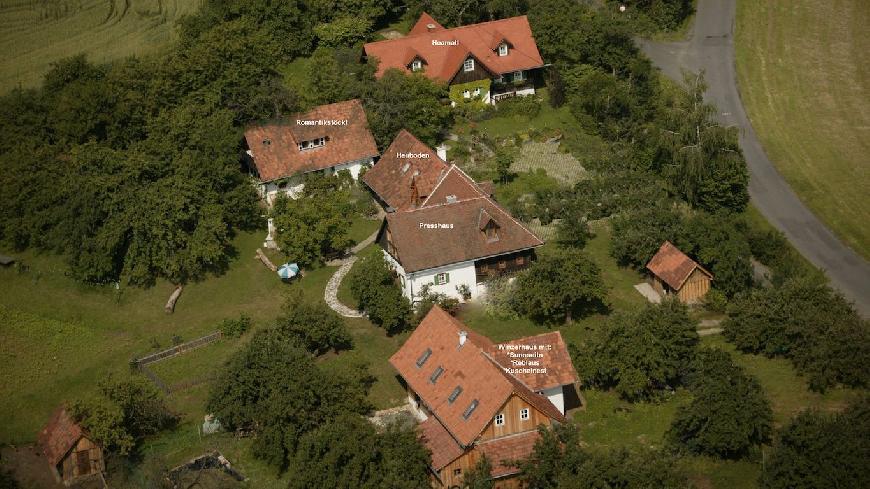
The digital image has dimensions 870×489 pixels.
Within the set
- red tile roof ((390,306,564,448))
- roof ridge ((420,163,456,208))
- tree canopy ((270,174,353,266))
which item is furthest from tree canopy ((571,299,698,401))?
tree canopy ((270,174,353,266))

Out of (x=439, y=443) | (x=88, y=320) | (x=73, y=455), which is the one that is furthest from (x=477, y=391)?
(x=88, y=320)

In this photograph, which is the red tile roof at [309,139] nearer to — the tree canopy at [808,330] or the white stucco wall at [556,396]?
the white stucco wall at [556,396]

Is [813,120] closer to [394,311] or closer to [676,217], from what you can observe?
[676,217]

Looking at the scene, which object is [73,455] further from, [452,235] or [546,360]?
[452,235]

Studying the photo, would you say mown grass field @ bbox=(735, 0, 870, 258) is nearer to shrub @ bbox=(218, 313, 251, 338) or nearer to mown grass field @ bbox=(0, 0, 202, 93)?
shrub @ bbox=(218, 313, 251, 338)

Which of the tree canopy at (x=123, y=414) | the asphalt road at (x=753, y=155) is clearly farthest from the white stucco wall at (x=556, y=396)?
the asphalt road at (x=753, y=155)
